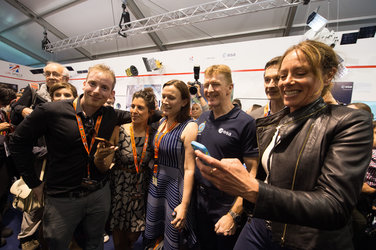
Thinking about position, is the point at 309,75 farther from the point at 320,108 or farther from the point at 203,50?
the point at 203,50

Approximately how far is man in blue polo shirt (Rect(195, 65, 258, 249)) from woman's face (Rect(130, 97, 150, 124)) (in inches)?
25.1

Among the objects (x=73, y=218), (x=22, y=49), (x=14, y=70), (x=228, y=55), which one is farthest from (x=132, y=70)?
(x=22, y=49)

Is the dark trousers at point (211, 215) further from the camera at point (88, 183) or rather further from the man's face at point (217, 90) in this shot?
the camera at point (88, 183)

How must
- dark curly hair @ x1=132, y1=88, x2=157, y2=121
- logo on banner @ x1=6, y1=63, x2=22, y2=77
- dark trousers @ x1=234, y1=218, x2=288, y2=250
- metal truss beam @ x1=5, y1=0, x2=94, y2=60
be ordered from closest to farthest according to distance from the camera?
dark trousers @ x1=234, y1=218, x2=288, y2=250, dark curly hair @ x1=132, y1=88, x2=157, y2=121, metal truss beam @ x1=5, y1=0, x2=94, y2=60, logo on banner @ x1=6, y1=63, x2=22, y2=77

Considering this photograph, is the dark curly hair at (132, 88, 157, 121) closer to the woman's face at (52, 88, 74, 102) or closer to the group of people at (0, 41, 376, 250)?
the group of people at (0, 41, 376, 250)

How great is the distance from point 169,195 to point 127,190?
486 millimetres

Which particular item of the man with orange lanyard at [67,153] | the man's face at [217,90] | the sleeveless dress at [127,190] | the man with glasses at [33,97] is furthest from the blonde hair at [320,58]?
the man with glasses at [33,97]

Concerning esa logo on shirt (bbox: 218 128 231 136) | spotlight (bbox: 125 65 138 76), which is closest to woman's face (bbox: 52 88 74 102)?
esa logo on shirt (bbox: 218 128 231 136)

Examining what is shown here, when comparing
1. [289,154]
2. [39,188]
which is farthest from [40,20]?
[289,154]

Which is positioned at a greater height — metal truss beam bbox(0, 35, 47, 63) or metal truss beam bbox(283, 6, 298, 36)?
metal truss beam bbox(0, 35, 47, 63)

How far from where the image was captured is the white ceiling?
405 cm

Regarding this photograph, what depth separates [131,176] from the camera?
5.28ft

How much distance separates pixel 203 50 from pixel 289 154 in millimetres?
3794

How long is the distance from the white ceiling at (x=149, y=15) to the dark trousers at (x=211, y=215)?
4866 mm
